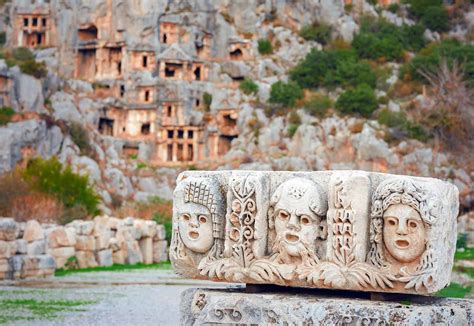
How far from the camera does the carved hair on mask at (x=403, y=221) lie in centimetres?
1066

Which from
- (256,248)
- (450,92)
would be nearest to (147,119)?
(450,92)

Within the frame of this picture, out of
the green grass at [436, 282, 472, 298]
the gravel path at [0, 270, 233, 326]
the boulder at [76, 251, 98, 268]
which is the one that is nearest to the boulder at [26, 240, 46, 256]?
the gravel path at [0, 270, 233, 326]

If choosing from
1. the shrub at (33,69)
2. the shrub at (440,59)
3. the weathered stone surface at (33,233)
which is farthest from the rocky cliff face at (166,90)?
the weathered stone surface at (33,233)

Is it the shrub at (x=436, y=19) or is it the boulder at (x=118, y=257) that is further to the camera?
the shrub at (x=436, y=19)

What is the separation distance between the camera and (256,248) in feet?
37.9

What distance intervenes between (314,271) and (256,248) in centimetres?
70

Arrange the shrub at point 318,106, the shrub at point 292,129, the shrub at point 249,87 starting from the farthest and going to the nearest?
the shrub at point 249,87 → the shrub at point 318,106 → the shrub at point 292,129

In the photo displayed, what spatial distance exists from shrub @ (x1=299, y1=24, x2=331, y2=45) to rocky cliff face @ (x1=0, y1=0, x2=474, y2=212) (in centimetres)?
60

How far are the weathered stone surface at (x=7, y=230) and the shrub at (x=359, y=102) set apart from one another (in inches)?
2230

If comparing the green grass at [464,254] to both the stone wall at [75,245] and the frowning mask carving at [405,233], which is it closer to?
the stone wall at [75,245]

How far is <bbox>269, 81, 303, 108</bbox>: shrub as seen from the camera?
85.8m

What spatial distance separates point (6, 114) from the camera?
8019 cm

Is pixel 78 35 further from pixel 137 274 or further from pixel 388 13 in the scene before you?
pixel 137 274

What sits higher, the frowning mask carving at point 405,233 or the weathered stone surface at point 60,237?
the frowning mask carving at point 405,233
